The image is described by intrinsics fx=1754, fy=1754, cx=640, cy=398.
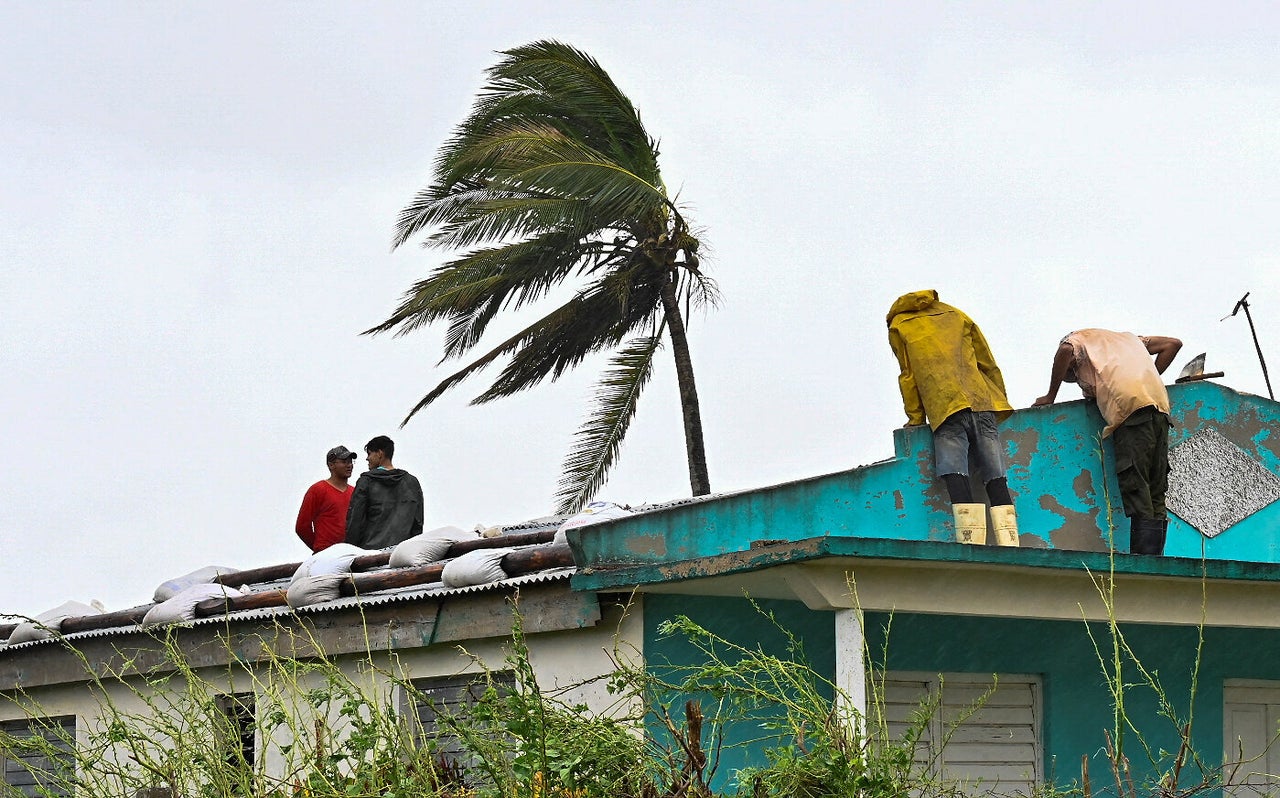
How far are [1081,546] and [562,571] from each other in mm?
3345

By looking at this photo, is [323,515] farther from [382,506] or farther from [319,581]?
[319,581]

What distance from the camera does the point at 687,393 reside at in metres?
21.7

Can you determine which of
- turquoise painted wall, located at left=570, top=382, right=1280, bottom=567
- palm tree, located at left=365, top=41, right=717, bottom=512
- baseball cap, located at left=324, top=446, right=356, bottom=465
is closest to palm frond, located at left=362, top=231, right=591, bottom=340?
palm tree, located at left=365, top=41, right=717, bottom=512

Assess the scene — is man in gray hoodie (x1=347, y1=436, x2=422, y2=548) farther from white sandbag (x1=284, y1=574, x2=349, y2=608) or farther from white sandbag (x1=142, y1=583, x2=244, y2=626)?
white sandbag (x1=284, y1=574, x2=349, y2=608)

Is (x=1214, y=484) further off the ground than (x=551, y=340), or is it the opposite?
(x=551, y=340)

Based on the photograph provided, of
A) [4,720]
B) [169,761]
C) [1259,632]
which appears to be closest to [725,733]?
[169,761]

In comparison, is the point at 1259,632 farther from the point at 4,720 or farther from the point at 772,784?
the point at 4,720

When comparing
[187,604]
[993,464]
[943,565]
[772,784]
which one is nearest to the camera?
[772,784]

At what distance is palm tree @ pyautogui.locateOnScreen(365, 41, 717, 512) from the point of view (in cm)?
2044

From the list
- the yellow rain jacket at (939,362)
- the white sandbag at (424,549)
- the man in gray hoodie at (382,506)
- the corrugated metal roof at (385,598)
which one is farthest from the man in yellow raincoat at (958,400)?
the man in gray hoodie at (382,506)

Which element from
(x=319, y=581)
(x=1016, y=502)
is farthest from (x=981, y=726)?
(x=319, y=581)

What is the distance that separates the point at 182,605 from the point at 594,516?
11.3ft

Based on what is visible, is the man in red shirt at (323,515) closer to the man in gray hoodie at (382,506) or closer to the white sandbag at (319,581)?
the man in gray hoodie at (382,506)

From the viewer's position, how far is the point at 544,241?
2172cm
